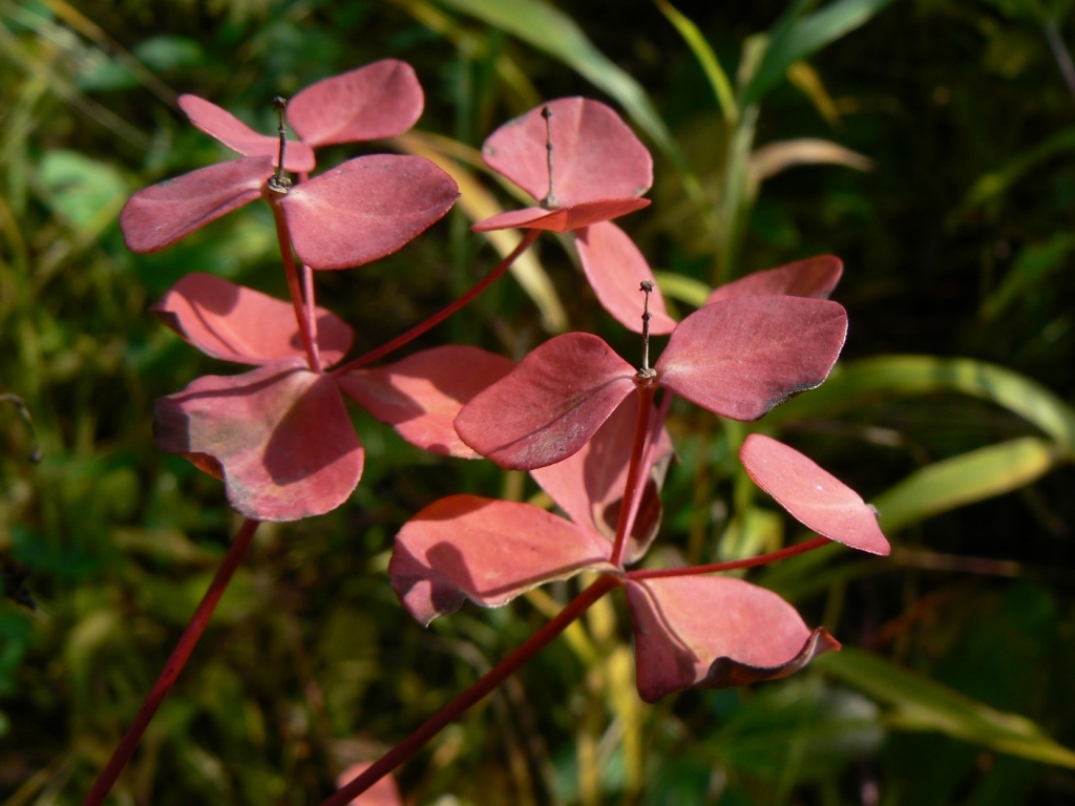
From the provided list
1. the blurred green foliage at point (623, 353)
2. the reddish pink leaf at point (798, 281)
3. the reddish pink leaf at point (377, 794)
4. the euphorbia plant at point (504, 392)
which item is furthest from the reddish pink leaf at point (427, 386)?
the blurred green foliage at point (623, 353)

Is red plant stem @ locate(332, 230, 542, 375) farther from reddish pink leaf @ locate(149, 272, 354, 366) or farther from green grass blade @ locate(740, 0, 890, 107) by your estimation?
green grass blade @ locate(740, 0, 890, 107)

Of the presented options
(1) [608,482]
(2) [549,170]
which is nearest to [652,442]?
(1) [608,482]

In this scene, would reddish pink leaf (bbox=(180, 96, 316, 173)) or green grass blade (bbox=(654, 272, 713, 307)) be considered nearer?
reddish pink leaf (bbox=(180, 96, 316, 173))

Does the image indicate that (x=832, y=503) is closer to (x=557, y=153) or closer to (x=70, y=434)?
(x=557, y=153)

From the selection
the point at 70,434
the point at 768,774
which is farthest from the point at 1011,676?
the point at 70,434

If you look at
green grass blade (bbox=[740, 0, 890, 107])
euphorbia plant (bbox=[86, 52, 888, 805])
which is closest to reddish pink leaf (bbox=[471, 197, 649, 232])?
euphorbia plant (bbox=[86, 52, 888, 805])

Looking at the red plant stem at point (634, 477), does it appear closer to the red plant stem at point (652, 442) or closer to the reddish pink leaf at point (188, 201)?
the red plant stem at point (652, 442)

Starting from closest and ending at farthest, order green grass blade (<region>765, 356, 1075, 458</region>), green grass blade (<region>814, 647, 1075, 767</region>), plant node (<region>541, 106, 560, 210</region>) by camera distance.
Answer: plant node (<region>541, 106, 560, 210</region>) < green grass blade (<region>814, 647, 1075, 767</region>) < green grass blade (<region>765, 356, 1075, 458</region>)
